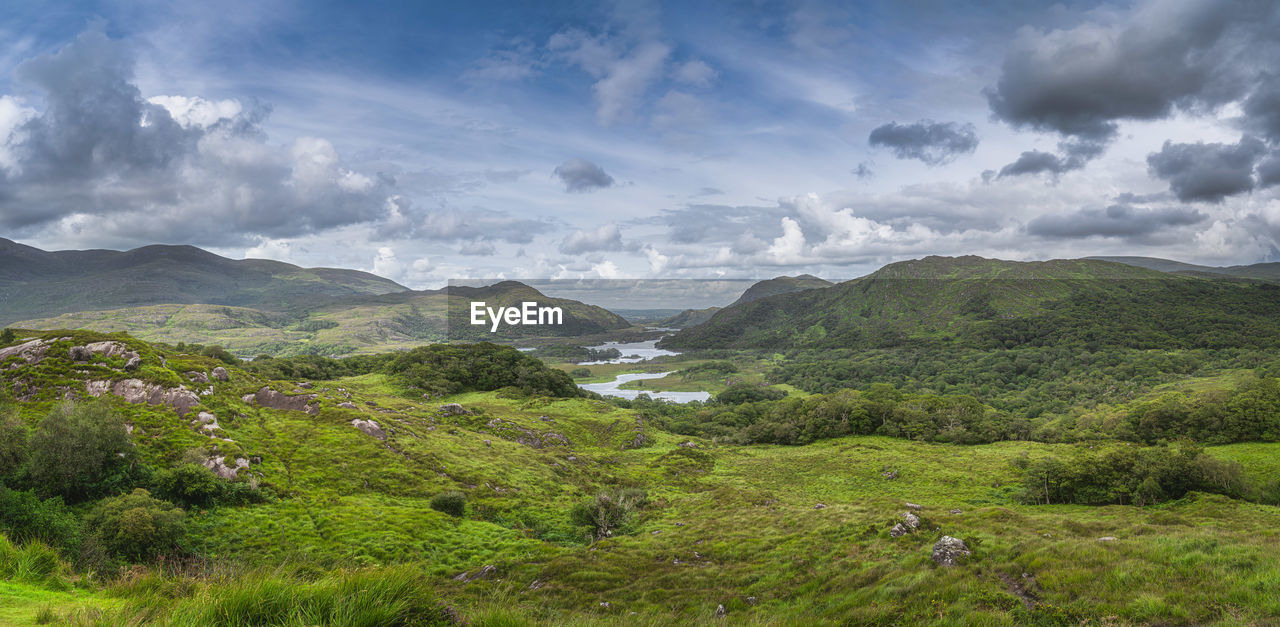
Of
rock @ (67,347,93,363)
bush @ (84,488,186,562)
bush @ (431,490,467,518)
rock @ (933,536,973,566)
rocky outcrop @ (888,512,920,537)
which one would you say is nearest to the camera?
rock @ (933,536,973,566)

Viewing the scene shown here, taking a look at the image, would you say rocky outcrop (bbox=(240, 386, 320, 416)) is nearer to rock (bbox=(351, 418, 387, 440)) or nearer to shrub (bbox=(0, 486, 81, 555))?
rock (bbox=(351, 418, 387, 440))

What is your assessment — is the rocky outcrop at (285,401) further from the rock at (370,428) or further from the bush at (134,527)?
the bush at (134,527)

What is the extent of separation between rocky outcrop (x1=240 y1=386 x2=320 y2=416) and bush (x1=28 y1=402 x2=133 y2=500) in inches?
930

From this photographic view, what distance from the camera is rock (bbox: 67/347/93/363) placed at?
42.5 m

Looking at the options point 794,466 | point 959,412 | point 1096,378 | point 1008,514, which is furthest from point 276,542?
point 1096,378

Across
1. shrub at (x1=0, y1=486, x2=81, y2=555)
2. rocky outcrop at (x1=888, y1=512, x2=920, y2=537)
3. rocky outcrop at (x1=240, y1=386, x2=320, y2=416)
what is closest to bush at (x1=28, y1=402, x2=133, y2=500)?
shrub at (x1=0, y1=486, x2=81, y2=555)

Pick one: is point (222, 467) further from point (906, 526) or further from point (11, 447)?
point (906, 526)

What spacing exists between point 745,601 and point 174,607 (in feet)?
67.7

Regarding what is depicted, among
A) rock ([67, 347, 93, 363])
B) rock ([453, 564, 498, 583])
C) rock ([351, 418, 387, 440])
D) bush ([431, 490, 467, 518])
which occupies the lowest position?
bush ([431, 490, 467, 518])

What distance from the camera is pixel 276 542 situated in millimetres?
28703

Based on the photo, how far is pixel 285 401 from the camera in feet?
177

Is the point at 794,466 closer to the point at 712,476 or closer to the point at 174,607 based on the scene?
the point at 712,476

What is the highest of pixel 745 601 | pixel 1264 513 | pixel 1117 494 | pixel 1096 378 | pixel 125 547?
pixel 125 547

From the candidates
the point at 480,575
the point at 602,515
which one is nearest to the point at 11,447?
the point at 480,575
